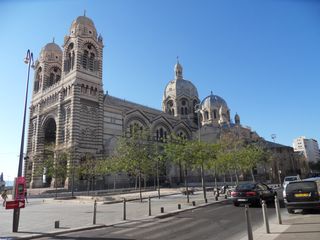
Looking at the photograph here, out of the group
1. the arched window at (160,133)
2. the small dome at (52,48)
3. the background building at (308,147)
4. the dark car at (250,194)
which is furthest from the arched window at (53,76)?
the background building at (308,147)

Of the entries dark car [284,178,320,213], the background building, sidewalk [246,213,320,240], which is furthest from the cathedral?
the background building

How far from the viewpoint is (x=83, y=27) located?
167 feet

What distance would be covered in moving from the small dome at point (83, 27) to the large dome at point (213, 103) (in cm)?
4375

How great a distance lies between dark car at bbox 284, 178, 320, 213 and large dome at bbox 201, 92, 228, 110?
233ft

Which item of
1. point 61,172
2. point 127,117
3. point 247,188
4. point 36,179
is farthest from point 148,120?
point 247,188

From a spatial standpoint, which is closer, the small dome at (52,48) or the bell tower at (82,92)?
the bell tower at (82,92)

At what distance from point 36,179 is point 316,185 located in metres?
45.9

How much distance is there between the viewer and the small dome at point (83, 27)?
50.4 meters

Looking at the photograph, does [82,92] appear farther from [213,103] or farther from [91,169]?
[213,103]

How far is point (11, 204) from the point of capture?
12078mm

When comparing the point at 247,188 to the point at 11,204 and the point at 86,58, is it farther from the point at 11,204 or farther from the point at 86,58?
the point at 86,58

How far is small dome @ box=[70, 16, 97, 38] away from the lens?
50.4 meters

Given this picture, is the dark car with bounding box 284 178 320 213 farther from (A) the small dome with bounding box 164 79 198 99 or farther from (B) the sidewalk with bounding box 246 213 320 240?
(A) the small dome with bounding box 164 79 198 99

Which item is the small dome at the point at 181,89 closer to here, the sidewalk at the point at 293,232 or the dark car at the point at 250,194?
the dark car at the point at 250,194
